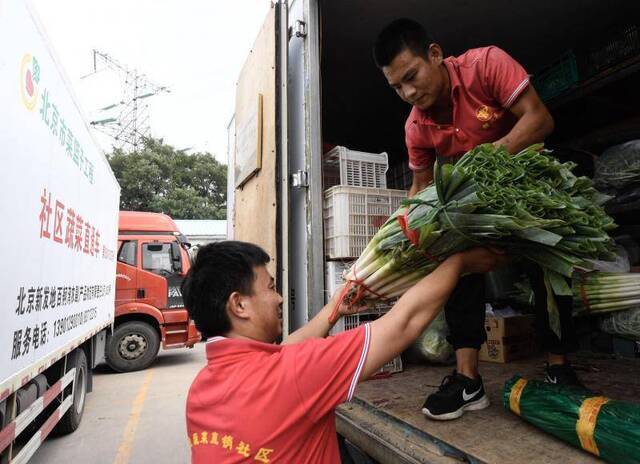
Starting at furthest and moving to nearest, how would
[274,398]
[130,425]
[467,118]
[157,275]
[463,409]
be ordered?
[157,275], [130,425], [467,118], [463,409], [274,398]

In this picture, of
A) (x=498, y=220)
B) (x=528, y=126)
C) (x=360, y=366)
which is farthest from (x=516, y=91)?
(x=360, y=366)

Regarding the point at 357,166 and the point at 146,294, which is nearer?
the point at 357,166

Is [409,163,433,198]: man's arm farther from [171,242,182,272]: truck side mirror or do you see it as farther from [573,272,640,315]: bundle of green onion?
[171,242,182,272]: truck side mirror

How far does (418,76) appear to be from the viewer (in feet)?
7.54

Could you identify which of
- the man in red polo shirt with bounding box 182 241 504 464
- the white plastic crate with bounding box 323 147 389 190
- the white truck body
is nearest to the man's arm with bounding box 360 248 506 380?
the man in red polo shirt with bounding box 182 241 504 464

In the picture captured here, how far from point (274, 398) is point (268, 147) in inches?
98.4

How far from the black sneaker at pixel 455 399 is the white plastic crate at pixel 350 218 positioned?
1.28 metres

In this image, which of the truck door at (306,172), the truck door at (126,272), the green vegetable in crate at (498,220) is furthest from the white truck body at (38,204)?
the truck door at (126,272)

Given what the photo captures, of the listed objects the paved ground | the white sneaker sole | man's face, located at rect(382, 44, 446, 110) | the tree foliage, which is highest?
the tree foliage

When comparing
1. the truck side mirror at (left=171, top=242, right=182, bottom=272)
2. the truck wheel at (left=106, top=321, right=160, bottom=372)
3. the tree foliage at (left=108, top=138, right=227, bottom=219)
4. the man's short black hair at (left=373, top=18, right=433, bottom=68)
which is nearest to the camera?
A: the man's short black hair at (left=373, top=18, right=433, bottom=68)

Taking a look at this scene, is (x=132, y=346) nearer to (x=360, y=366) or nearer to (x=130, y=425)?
(x=130, y=425)

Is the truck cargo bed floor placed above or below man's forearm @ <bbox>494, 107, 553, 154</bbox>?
below

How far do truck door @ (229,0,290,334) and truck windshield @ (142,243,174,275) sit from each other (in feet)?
17.8

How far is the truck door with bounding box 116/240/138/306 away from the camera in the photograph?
866cm
